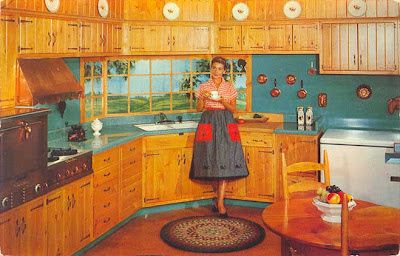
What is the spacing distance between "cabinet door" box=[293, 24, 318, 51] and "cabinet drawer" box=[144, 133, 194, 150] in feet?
5.69

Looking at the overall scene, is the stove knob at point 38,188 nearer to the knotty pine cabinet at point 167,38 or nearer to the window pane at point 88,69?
the window pane at point 88,69

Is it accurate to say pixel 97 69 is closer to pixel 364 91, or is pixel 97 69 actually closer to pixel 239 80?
pixel 239 80

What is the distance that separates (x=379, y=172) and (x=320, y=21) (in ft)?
A: 6.45

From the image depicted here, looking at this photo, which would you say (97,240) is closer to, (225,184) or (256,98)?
(225,184)

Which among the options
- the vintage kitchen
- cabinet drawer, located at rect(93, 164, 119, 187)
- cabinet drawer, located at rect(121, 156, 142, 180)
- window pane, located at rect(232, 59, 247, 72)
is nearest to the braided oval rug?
the vintage kitchen

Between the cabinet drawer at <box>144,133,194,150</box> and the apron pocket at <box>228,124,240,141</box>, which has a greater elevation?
the apron pocket at <box>228,124,240,141</box>

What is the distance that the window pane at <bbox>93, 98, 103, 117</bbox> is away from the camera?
6.83m

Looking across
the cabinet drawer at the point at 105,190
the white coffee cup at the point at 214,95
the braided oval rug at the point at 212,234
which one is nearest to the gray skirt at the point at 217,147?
the white coffee cup at the point at 214,95

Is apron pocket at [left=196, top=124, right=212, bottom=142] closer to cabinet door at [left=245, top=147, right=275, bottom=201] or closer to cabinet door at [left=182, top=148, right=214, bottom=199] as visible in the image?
cabinet door at [left=182, top=148, right=214, bottom=199]

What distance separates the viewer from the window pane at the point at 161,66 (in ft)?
24.0

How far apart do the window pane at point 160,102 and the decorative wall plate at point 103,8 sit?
1.56m

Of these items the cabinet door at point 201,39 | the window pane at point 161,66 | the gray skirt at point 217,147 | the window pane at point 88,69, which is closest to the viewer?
the gray skirt at point 217,147

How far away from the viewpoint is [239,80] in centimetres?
756

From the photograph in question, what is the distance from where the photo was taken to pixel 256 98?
7.48m
